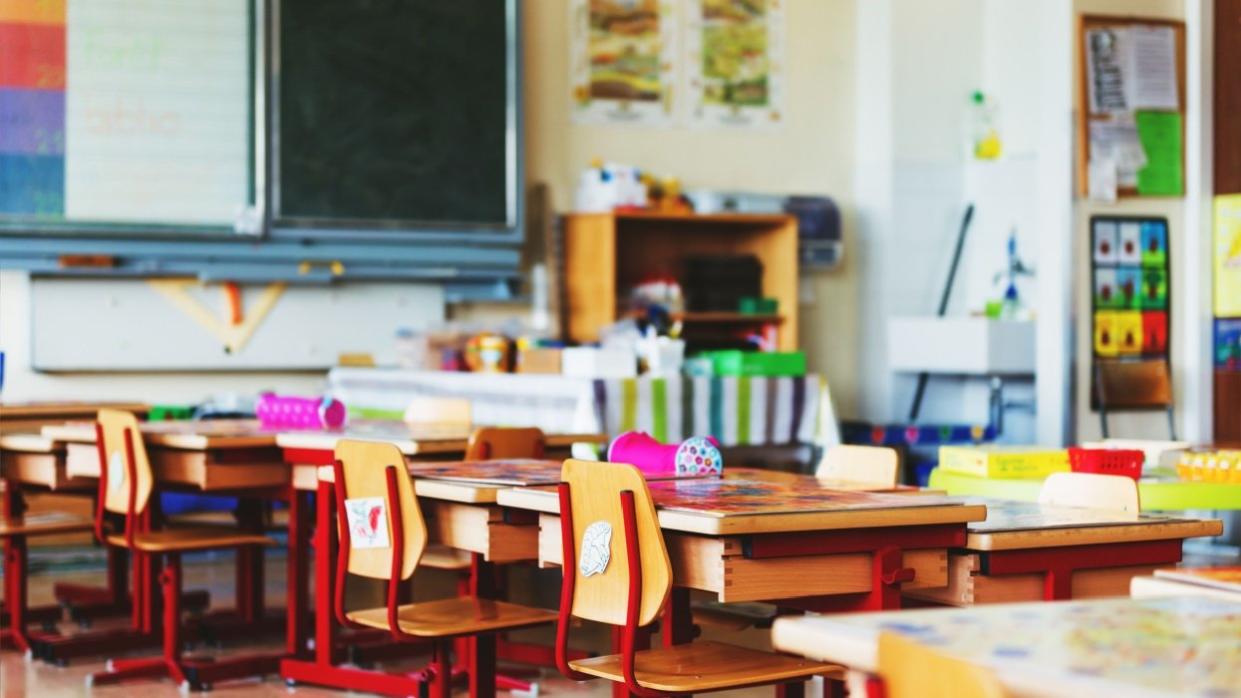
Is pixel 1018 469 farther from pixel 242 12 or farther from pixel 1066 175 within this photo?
pixel 242 12

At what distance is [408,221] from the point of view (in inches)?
316

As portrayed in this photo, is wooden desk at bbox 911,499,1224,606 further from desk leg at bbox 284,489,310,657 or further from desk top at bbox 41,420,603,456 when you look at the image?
desk leg at bbox 284,489,310,657

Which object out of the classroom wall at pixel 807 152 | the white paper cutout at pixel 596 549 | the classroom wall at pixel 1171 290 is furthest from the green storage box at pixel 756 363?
the white paper cutout at pixel 596 549

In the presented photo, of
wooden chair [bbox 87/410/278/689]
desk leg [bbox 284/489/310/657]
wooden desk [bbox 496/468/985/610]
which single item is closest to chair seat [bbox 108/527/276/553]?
wooden chair [bbox 87/410/278/689]

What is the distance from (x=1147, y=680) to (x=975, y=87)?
798cm

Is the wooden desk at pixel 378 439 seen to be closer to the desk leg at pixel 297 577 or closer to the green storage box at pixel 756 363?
the desk leg at pixel 297 577

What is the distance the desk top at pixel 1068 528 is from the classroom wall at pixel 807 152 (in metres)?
5.44

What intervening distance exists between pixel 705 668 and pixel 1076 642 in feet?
4.59

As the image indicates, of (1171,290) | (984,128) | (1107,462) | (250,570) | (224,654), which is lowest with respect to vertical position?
(224,654)

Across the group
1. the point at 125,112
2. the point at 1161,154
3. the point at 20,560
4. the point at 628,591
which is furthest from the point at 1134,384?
the point at 628,591

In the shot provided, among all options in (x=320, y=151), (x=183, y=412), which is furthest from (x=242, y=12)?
(x=183, y=412)

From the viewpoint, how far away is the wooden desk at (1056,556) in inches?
125

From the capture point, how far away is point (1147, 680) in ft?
5.30

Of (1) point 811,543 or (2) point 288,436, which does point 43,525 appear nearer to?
(2) point 288,436
